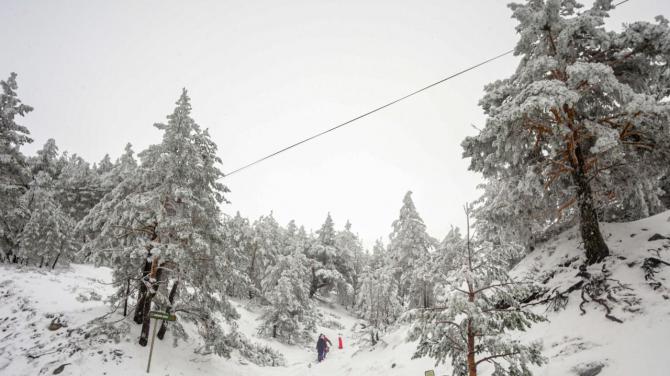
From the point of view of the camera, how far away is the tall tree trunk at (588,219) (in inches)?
362

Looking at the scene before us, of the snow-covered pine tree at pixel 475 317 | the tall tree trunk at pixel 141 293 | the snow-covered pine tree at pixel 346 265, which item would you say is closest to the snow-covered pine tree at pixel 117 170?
the tall tree trunk at pixel 141 293

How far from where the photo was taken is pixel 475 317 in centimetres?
534

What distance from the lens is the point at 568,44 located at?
9727 mm

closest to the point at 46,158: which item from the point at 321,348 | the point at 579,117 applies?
the point at 321,348

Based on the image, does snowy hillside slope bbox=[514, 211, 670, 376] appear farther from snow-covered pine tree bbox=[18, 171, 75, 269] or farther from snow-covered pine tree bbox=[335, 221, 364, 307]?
snow-covered pine tree bbox=[335, 221, 364, 307]

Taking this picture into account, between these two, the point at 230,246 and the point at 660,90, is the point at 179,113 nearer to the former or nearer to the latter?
the point at 230,246

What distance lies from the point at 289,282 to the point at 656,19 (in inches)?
1011

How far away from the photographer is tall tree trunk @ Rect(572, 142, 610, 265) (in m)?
9.20

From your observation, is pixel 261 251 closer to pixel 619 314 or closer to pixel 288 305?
pixel 288 305

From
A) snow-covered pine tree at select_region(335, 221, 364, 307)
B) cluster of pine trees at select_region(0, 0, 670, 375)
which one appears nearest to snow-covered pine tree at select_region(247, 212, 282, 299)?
snow-covered pine tree at select_region(335, 221, 364, 307)

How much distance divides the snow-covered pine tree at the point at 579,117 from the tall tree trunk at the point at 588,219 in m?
0.02

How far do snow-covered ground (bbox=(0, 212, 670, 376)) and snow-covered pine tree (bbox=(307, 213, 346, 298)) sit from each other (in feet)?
68.6

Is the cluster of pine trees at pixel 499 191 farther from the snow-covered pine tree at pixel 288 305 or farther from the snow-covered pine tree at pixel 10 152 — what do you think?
the snow-covered pine tree at pixel 288 305

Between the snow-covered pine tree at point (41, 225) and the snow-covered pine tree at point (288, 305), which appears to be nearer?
the snow-covered pine tree at point (41, 225)
